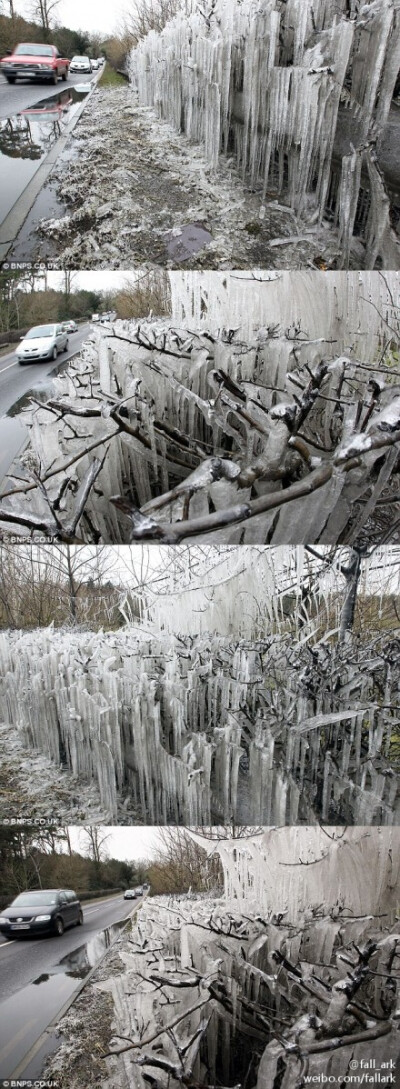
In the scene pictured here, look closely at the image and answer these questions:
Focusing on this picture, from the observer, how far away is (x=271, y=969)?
62.4 inches

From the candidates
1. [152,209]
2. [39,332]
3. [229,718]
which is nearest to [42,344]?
[39,332]

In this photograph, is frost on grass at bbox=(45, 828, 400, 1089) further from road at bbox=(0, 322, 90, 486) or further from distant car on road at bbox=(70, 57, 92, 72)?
distant car on road at bbox=(70, 57, 92, 72)

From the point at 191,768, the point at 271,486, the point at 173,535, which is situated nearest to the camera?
the point at 173,535

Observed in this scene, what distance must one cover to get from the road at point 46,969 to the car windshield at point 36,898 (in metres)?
0.08

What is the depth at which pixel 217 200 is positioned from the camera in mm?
1356

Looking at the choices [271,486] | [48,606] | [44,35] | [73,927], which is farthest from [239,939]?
[44,35]

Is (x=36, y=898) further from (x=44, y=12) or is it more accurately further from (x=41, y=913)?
(x=44, y=12)

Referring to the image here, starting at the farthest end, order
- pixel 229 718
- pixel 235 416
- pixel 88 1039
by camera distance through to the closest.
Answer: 1. pixel 88 1039
2. pixel 229 718
3. pixel 235 416

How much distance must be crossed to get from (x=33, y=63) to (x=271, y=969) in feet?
6.07

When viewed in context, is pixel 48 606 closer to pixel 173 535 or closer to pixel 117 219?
pixel 173 535

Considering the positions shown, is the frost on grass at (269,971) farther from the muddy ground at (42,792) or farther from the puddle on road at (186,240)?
the puddle on road at (186,240)

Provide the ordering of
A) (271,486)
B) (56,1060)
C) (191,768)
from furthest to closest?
(56,1060) → (191,768) → (271,486)

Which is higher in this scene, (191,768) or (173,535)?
(173,535)

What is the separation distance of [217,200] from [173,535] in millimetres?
756
